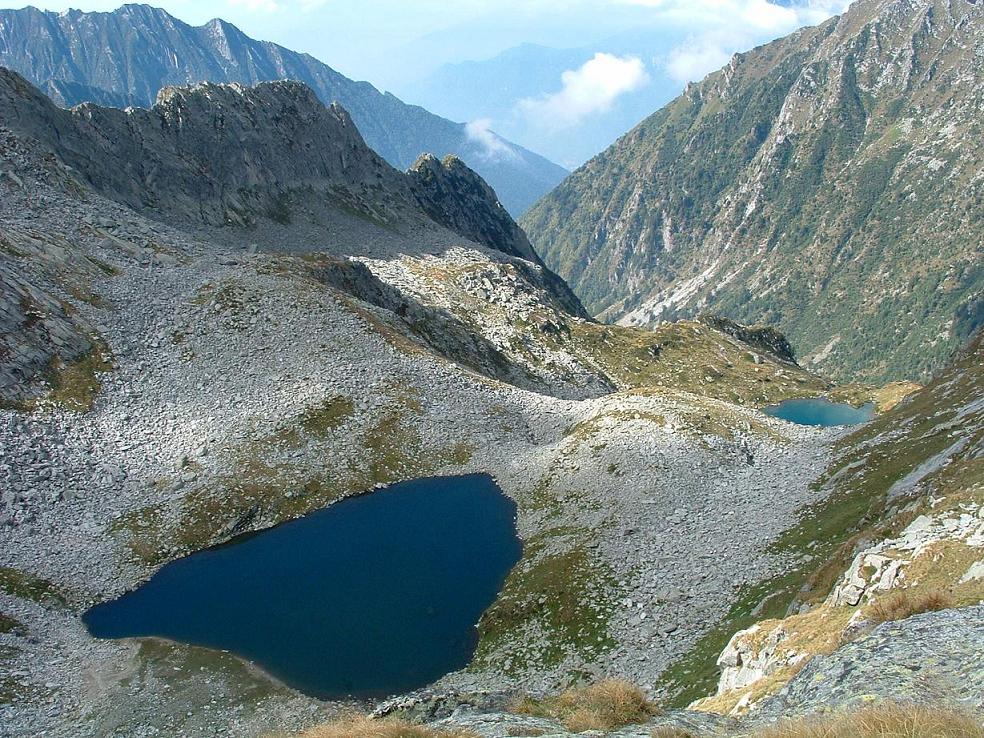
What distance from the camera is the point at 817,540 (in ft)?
149

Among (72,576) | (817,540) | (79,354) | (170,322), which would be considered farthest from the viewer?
(170,322)

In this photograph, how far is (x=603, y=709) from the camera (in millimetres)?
20734

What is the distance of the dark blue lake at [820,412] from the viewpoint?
155 meters

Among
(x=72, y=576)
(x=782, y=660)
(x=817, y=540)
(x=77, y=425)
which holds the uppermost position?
(x=77, y=425)

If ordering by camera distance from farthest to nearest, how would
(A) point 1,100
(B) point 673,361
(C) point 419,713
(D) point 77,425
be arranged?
1. (B) point 673,361
2. (A) point 1,100
3. (D) point 77,425
4. (C) point 419,713

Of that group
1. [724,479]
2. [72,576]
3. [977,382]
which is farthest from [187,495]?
[977,382]

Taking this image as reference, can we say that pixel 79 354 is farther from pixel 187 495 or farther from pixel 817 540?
pixel 817 540

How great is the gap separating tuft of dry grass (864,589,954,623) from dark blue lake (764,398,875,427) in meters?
140

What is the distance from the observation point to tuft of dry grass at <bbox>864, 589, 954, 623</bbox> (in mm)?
22000

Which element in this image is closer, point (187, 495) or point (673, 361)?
point (187, 495)

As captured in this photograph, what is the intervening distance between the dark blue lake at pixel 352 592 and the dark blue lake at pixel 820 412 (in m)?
Answer: 114

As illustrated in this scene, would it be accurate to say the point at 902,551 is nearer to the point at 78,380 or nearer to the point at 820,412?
the point at 78,380

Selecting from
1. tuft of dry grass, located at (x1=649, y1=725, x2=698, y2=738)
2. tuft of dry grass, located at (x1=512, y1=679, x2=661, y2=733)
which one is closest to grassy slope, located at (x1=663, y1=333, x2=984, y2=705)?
tuft of dry grass, located at (x1=512, y1=679, x2=661, y2=733)

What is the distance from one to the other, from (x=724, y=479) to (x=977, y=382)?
75.1 feet
